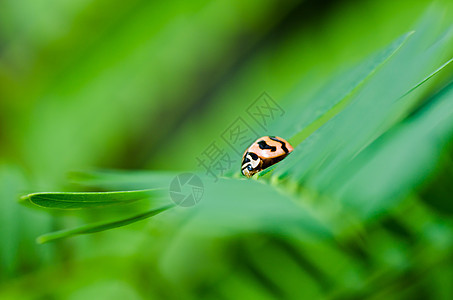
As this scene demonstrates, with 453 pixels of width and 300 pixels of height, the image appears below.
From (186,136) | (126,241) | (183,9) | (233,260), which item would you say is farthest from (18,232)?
(183,9)

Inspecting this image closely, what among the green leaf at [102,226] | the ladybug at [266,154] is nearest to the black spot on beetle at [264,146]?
the ladybug at [266,154]

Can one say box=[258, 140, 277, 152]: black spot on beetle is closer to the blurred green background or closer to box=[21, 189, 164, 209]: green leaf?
the blurred green background

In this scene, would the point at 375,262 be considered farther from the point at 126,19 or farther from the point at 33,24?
the point at 33,24

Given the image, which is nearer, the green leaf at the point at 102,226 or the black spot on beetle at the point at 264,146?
the green leaf at the point at 102,226

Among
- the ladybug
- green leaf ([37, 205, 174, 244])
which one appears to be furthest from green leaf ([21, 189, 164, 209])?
the ladybug

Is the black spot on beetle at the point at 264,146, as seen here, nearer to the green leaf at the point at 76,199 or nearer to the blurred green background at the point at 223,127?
the blurred green background at the point at 223,127
